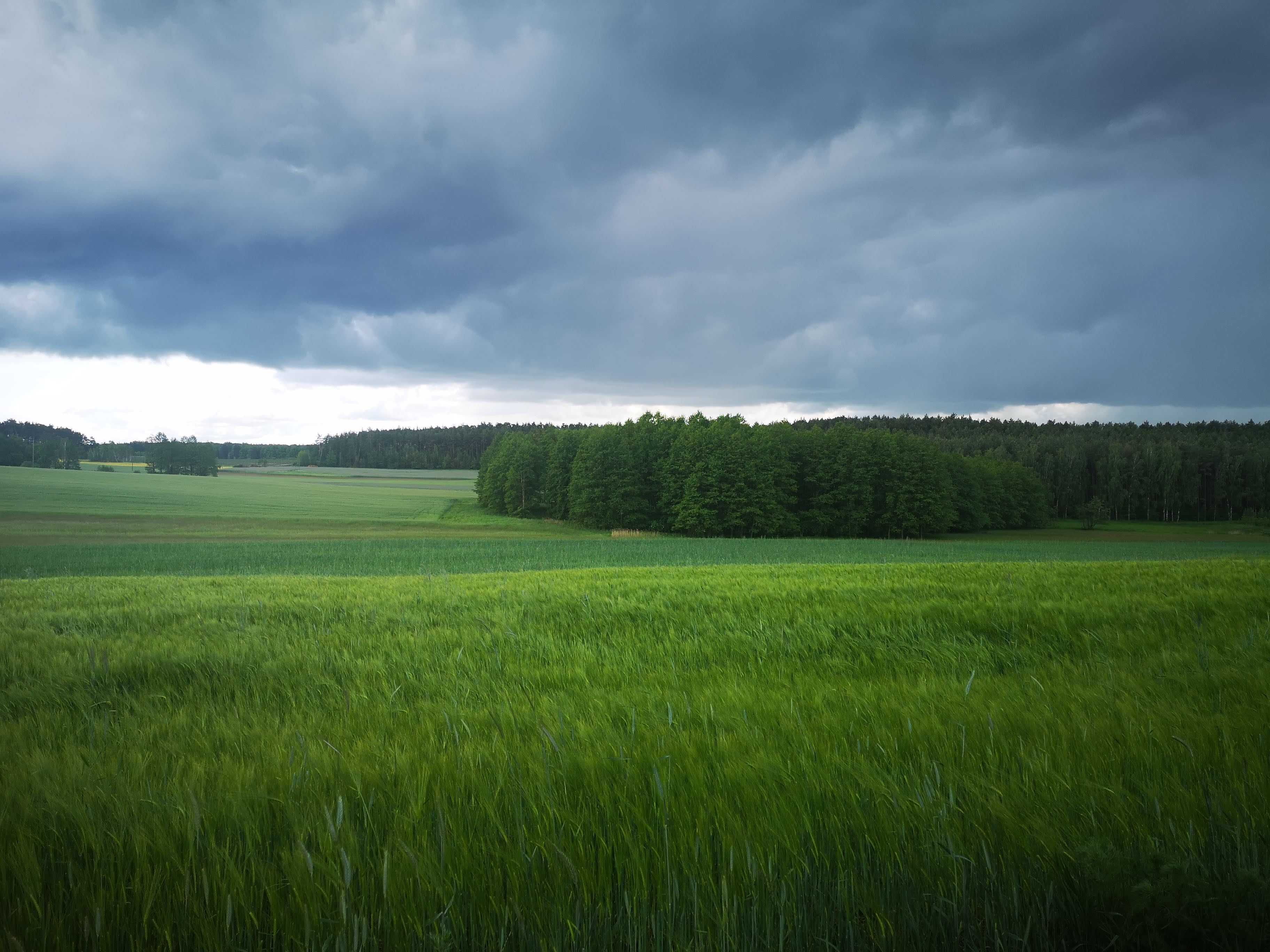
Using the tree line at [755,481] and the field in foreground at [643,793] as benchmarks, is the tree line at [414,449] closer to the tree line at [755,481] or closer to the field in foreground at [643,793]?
the tree line at [755,481]

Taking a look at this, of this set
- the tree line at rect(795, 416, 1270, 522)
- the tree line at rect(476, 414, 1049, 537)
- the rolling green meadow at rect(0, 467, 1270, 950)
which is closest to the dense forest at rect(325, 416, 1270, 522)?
the tree line at rect(795, 416, 1270, 522)

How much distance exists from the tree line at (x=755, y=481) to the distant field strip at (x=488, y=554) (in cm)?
1109

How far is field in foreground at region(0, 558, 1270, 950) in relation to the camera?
5.94 ft

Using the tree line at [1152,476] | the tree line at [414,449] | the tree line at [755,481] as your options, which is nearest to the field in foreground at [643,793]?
the tree line at [755,481]

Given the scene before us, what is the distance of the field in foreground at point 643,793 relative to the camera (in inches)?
71.2

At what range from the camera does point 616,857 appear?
7.06ft

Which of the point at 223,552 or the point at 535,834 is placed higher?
the point at 535,834

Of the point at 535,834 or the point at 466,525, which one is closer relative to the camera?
the point at 535,834

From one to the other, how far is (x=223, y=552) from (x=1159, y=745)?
46212 mm

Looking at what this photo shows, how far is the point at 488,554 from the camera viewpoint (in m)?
39.9

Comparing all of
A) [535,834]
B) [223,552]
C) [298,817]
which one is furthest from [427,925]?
[223,552]

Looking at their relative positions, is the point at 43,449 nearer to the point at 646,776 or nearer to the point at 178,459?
the point at 178,459

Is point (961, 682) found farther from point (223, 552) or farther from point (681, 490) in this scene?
point (681, 490)

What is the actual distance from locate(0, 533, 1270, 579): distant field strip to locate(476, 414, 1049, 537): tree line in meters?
11.1
